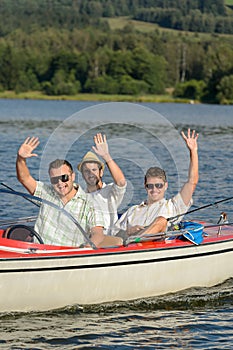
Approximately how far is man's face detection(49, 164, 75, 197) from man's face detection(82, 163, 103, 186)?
47cm

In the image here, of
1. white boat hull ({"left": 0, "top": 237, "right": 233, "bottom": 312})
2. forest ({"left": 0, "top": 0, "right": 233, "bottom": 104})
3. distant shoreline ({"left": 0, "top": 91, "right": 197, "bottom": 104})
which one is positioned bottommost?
white boat hull ({"left": 0, "top": 237, "right": 233, "bottom": 312})

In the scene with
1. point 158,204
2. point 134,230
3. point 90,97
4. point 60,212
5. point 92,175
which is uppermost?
→ point 90,97

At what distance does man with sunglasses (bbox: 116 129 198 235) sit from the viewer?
9.71m

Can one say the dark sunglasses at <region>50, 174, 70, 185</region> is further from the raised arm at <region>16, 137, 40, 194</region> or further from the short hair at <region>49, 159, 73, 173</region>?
the raised arm at <region>16, 137, 40, 194</region>

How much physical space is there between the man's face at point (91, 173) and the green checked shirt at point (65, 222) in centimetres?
31

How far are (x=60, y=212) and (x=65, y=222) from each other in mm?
149

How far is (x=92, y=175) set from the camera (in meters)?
9.65

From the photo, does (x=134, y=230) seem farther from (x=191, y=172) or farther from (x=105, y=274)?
(x=191, y=172)

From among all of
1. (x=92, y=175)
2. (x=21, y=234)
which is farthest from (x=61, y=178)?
(x=21, y=234)

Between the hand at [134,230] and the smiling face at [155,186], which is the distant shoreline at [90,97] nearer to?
the hand at [134,230]

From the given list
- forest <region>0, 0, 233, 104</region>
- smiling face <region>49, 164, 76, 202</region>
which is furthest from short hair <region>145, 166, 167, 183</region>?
forest <region>0, 0, 233, 104</region>

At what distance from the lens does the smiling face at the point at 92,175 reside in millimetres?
9617

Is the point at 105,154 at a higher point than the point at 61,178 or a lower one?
higher

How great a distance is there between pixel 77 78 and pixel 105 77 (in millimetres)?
5635
